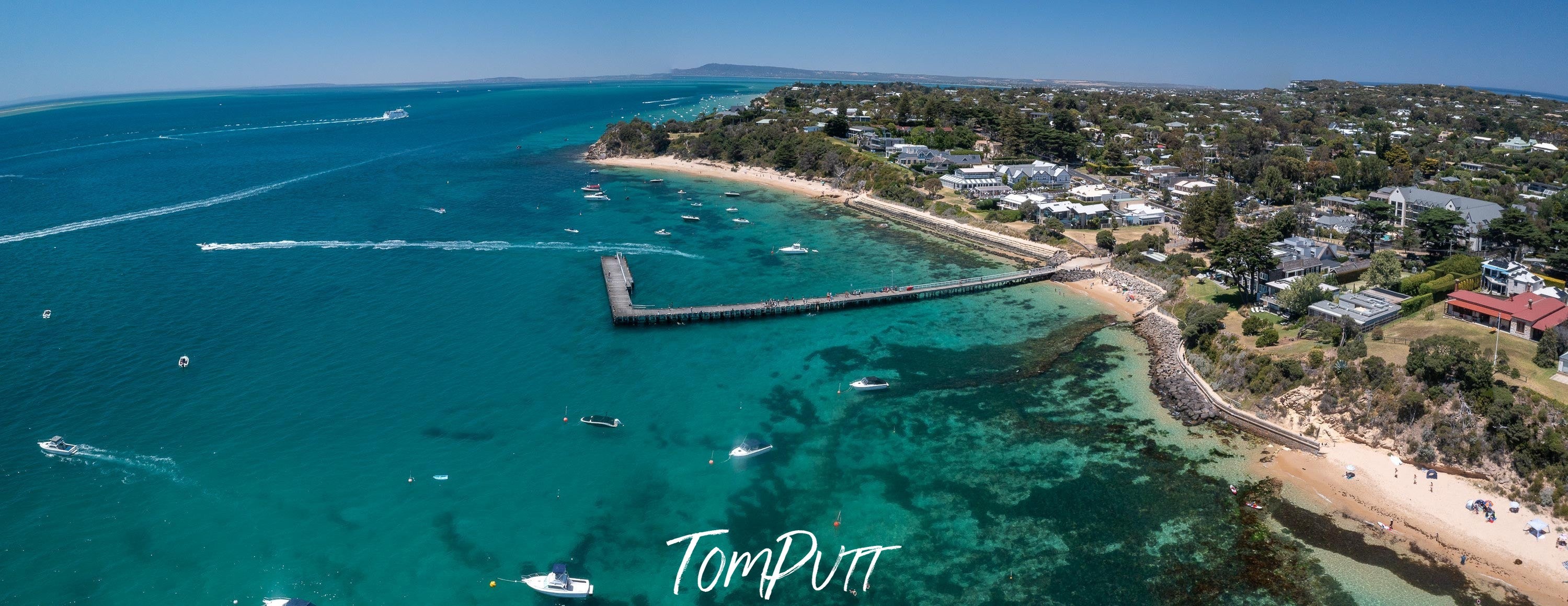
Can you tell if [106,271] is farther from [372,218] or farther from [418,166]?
[418,166]

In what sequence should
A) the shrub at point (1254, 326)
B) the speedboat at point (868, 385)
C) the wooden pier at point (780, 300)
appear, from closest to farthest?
the speedboat at point (868, 385) < the shrub at point (1254, 326) < the wooden pier at point (780, 300)

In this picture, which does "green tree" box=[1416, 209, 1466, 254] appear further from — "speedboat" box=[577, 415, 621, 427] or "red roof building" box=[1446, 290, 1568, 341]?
"speedboat" box=[577, 415, 621, 427]

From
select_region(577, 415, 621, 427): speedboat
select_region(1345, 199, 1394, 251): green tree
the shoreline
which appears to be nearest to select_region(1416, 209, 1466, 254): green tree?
select_region(1345, 199, 1394, 251): green tree

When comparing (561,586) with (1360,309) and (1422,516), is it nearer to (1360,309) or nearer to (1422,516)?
(1422,516)

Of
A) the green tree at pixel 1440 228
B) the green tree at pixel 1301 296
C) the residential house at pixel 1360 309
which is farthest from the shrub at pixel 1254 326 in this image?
the green tree at pixel 1440 228

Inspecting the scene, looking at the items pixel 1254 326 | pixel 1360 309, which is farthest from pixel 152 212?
pixel 1360 309

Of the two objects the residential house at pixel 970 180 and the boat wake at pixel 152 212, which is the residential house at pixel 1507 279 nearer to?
the residential house at pixel 970 180

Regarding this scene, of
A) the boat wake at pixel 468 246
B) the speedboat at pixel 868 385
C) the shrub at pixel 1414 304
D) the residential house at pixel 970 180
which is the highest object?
the residential house at pixel 970 180
